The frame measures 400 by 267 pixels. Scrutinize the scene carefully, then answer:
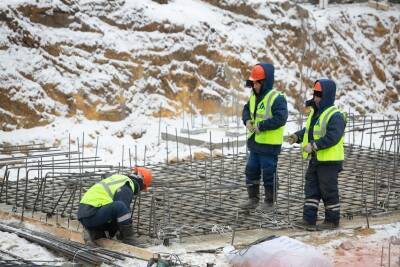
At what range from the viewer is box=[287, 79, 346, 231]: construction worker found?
7369mm

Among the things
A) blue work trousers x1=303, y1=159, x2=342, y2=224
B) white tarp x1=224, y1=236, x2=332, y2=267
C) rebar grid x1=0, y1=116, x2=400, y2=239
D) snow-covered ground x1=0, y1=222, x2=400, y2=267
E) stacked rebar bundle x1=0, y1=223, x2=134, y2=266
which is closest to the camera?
white tarp x1=224, y1=236, x2=332, y2=267

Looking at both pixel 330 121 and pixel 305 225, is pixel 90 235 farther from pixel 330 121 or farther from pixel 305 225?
pixel 330 121

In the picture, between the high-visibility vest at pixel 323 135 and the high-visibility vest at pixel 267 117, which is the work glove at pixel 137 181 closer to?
the high-visibility vest at pixel 267 117

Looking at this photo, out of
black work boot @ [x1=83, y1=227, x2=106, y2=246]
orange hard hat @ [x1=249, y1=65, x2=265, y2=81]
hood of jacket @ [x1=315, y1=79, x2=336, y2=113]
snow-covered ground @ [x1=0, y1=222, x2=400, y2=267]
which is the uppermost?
orange hard hat @ [x1=249, y1=65, x2=265, y2=81]

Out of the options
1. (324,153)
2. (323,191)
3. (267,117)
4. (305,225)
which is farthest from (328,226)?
(267,117)

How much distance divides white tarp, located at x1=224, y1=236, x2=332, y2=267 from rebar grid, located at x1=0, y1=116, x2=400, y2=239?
1152 millimetres

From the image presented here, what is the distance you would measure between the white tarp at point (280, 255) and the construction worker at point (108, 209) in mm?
1183

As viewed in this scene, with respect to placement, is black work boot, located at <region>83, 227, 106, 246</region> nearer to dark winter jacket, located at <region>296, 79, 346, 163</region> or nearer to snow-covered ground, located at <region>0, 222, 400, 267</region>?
snow-covered ground, located at <region>0, 222, 400, 267</region>

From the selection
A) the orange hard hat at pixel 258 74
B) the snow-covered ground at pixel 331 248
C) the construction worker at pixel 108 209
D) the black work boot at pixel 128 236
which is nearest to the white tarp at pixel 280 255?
the snow-covered ground at pixel 331 248

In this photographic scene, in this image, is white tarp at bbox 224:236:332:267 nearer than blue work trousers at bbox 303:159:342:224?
Yes

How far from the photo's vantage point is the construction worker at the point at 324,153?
737 cm

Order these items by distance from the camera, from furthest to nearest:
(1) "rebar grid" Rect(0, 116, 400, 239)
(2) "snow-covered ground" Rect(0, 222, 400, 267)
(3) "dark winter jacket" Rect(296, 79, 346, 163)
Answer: (1) "rebar grid" Rect(0, 116, 400, 239)
(3) "dark winter jacket" Rect(296, 79, 346, 163)
(2) "snow-covered ground" Rect(0, 222, 400, 267)

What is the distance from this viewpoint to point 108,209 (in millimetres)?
6730

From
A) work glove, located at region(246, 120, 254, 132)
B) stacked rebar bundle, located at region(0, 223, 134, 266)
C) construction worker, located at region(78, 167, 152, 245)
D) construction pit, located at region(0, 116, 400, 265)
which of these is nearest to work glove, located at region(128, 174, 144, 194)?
construction worker, located at region(78, 167, 152, 245)
